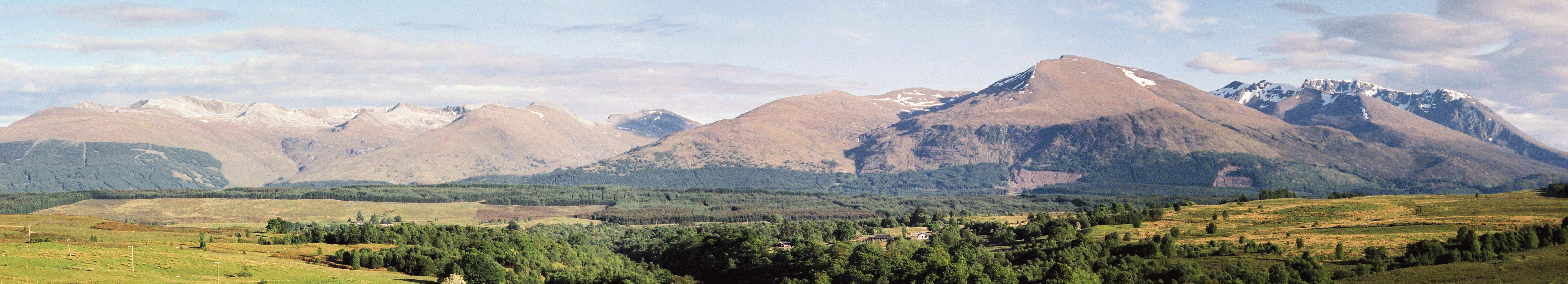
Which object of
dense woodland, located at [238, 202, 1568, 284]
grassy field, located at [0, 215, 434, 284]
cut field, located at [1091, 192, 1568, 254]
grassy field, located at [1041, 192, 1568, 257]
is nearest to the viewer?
grassy field, located at [0, 215, 434, 284]

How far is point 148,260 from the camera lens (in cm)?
9650

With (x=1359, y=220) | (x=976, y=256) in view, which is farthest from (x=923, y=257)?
(x=1359, y=220)

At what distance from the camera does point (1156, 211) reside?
583 ft

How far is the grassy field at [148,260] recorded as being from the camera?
274 feet

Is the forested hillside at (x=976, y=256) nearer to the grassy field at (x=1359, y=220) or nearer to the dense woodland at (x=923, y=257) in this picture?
the dense woodland at (x=923, y=257)

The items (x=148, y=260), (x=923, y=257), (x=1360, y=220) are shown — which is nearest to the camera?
(x=148, y=260)

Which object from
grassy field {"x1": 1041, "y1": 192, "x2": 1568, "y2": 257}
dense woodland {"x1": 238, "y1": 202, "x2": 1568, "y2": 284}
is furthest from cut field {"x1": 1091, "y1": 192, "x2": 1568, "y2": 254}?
dense woodland {"x1": 238, "y1": 202, "x2": 1568, "y2": 284}

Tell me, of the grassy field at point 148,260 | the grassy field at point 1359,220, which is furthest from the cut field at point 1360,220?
the grassy field at point 148,260

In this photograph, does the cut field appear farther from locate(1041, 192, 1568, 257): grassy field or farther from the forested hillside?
the forested hillside

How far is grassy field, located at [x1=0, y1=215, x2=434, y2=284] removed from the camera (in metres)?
83.4

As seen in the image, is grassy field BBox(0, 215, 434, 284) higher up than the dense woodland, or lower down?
higher up

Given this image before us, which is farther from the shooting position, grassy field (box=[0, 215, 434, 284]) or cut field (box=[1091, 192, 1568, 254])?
cut field (box=[1091, 192, 1568, 254])

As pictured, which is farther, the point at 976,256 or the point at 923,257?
the point at 976,256

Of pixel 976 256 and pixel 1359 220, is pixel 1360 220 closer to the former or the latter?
pixel 1359 220
